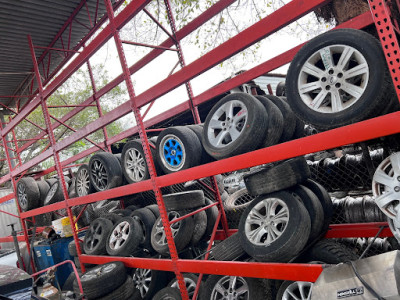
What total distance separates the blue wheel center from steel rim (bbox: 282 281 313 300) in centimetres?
206

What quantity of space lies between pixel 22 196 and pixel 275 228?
8.09 meters

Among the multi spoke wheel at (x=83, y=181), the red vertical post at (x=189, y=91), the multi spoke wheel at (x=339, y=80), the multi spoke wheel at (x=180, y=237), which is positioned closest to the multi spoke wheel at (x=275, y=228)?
the multi spoke wheel at (x=339, y=80)

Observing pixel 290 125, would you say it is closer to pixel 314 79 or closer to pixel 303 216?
pixel 314 79

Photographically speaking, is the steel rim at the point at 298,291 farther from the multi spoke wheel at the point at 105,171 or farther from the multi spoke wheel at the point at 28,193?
the multi spoke wheel at the point at 28,193

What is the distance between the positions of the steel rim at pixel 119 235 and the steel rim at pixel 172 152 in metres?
Answer: 1.80

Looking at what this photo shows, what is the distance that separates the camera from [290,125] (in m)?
3.69

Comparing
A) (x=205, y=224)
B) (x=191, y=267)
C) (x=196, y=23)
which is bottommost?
(x=191, y=267)

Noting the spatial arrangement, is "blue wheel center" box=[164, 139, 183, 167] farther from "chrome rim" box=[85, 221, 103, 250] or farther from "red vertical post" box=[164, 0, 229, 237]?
"chrome rim" box=[85, 221, 103, 250]

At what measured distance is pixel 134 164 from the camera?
17.2 ft

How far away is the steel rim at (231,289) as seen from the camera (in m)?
3.81

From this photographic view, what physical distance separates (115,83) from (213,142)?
5074mm

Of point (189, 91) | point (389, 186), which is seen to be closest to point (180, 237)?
point (189, 91)

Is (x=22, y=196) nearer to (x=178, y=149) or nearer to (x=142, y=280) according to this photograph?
(x=142, y=280)

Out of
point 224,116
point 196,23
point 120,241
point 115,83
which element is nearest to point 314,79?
point 224,116
